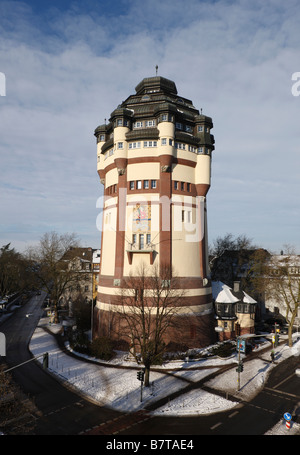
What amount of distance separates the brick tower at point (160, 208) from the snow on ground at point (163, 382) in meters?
6.63

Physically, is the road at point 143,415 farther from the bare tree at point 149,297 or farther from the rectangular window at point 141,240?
the rectangular window at point 141,240

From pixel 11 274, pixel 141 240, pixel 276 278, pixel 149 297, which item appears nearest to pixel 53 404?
pixel 149 297

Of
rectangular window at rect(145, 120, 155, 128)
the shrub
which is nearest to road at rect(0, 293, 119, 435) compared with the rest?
the shrub

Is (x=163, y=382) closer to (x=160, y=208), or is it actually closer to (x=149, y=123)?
(x=160, y=208)

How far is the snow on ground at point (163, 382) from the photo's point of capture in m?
26.4

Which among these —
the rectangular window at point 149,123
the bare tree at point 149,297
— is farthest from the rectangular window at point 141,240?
the rectangular window at point 149,123

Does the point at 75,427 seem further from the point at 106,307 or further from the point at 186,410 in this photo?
the point at 106,307

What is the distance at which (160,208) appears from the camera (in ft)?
145

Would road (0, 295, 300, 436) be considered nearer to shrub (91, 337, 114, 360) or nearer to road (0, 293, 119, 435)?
road (0, 293, 119, 435)

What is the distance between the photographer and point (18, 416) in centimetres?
2370

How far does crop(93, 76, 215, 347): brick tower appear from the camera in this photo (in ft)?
143

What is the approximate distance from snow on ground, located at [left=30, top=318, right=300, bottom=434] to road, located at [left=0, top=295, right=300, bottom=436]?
1005mm

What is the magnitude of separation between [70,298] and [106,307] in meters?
36.4
